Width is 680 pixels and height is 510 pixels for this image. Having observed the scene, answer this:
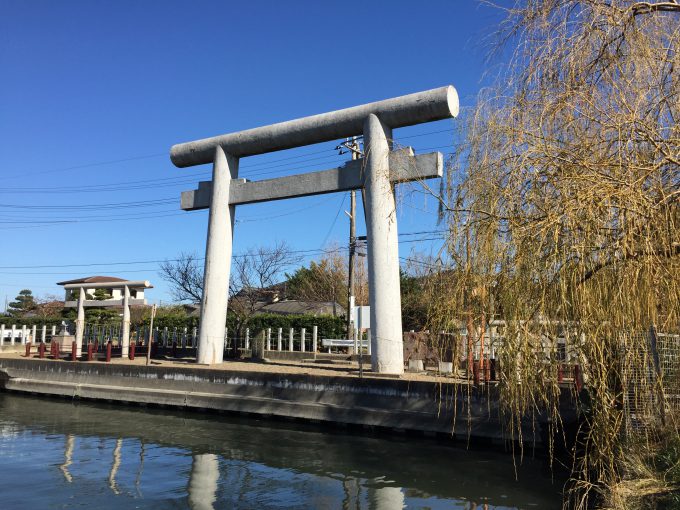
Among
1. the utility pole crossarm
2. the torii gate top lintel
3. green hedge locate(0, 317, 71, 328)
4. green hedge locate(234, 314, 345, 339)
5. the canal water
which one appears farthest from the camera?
green hedge locate(0, 317, 71, 328)

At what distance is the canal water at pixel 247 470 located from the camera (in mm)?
7910

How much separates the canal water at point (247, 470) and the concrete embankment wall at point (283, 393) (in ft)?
1.51

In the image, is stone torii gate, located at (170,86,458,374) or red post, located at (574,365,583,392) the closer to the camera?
red post, located at (574,365,583,392)

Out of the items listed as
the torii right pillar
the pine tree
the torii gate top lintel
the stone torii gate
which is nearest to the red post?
the stone torii gate

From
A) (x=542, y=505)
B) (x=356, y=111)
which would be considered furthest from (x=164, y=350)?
(x=542, y=505)

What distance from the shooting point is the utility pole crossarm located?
44.1 ft

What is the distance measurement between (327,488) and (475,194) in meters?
5.53

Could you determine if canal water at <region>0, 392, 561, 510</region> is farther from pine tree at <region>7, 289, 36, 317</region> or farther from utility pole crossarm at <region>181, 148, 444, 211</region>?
pine tree at <region>7, 289, 36, 317</region>

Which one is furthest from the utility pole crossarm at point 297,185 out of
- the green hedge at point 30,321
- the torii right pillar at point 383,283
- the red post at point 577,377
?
the green hedge at point 30,321

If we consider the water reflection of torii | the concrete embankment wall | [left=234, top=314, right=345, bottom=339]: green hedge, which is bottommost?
the water reflection of torii

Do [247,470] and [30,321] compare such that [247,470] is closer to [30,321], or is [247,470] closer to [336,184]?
[336,184]

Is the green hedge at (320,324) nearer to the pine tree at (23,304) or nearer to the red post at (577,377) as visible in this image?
the red post at (577,377)

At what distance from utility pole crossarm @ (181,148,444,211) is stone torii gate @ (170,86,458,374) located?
0.9 inches

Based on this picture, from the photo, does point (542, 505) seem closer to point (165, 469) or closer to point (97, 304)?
point (165, 469)
